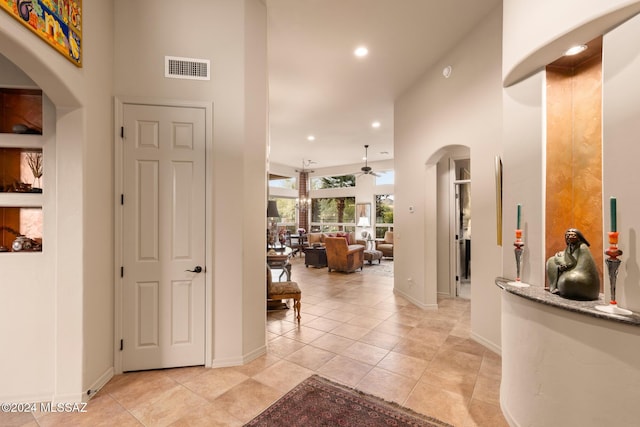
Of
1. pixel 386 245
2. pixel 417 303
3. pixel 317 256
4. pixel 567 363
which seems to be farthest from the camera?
pixel 386 245

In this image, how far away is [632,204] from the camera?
4.65 ft

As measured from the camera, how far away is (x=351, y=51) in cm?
396

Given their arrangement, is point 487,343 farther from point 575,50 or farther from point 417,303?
point 575,50

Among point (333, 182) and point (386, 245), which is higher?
point (333, 182)

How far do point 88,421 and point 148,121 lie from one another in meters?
2.47

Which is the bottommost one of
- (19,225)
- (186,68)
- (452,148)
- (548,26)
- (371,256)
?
(371,256)

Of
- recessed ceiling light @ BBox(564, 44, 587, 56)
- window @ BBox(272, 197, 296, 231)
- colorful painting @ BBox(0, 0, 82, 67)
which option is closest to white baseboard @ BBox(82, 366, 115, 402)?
colorful painting @ BBox(0, 0, 82, 67)

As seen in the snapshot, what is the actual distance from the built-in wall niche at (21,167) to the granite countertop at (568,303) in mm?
3800

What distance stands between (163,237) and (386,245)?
8676 mm

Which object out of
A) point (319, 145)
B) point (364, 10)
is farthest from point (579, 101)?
point (319, 145)

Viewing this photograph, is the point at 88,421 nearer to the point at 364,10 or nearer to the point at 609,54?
the point at 609,54

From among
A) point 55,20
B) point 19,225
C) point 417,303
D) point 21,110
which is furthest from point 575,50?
point 19,225

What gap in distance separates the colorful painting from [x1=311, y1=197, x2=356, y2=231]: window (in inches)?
408

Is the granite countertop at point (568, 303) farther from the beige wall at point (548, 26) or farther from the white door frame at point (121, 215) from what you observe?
the white door frame at point (121, 215)
